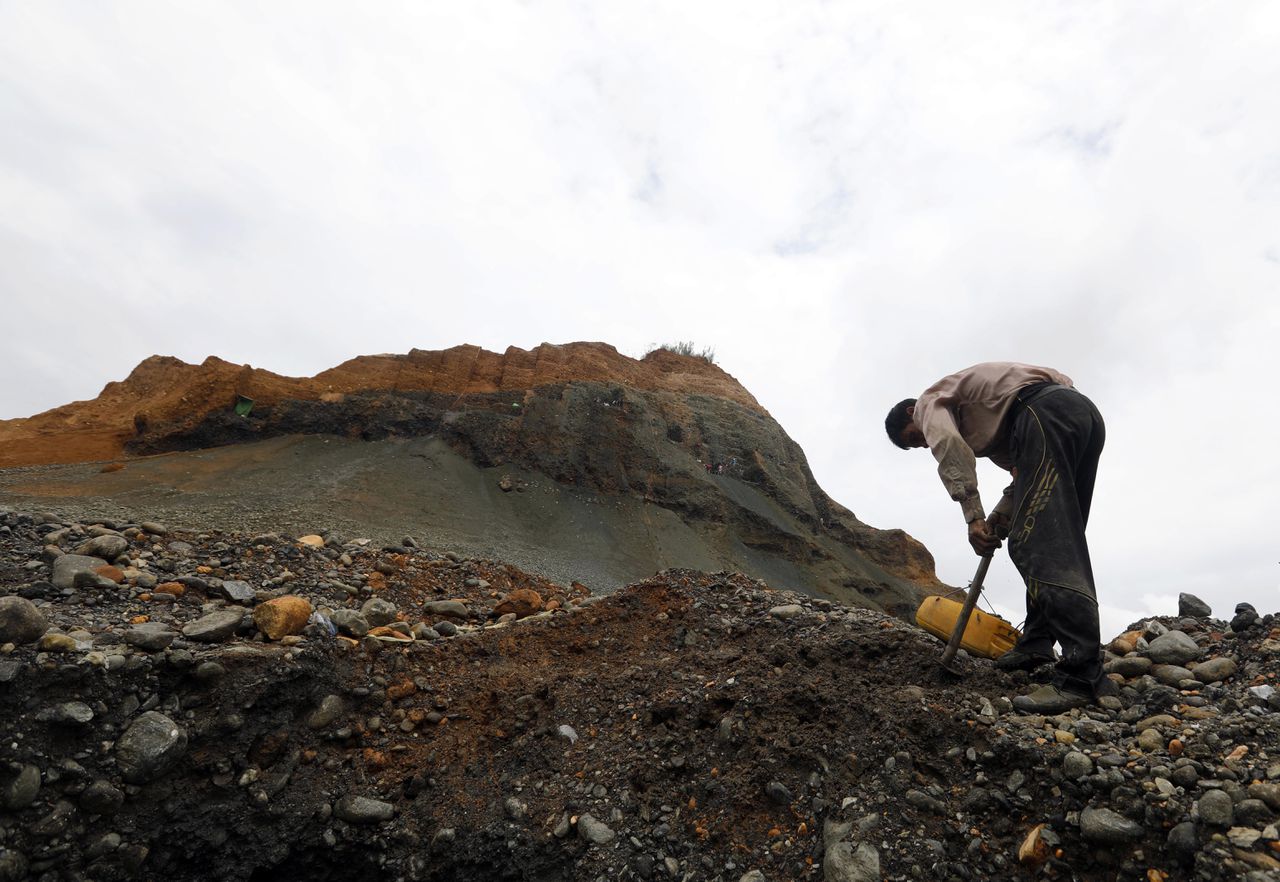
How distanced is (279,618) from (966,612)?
141 inches

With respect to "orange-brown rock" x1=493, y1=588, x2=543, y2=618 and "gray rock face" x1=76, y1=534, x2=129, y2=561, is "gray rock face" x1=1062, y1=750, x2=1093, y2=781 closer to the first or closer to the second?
"orange-brown rock" x1=493, y1=588, x2=543, y2=618

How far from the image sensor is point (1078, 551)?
10.5ft

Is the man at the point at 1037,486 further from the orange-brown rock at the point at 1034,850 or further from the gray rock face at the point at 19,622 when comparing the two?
the gray rock face at the point at 19,622

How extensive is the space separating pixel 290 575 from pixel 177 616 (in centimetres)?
170

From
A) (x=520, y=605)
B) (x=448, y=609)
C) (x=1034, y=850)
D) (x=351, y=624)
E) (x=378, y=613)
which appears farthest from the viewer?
(x=448, y=609)

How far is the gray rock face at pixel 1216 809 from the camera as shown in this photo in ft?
6.54

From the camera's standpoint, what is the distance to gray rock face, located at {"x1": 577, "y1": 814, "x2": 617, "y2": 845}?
293 centimetres

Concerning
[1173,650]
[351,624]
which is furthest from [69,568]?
[1173,650]

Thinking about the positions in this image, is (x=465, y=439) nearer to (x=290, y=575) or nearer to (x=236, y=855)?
(x=290, y=575)

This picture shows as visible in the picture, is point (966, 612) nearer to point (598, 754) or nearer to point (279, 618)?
point (598, 754)

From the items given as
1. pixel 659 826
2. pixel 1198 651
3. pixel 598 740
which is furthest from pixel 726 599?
pixel 1198 651

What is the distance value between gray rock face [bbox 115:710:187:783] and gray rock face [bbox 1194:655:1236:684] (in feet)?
14.6

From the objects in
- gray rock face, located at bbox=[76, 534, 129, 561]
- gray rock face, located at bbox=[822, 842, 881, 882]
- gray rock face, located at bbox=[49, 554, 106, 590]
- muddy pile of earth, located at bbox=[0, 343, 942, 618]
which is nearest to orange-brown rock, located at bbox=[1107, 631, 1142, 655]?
gray rock face, located at bbox=[822, 842, 881, 882]

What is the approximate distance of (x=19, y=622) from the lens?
10.3ft
